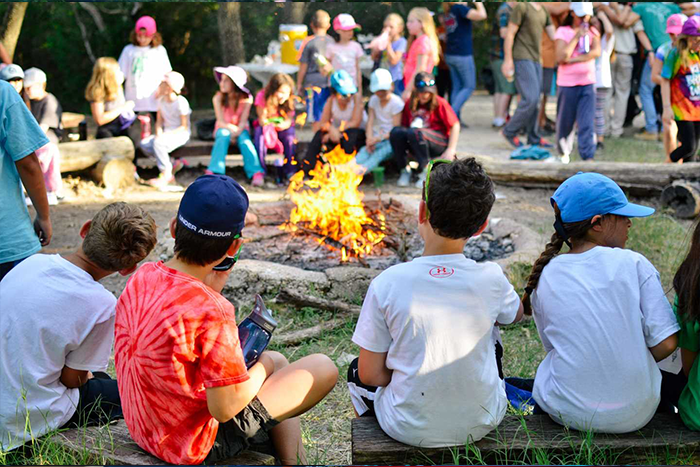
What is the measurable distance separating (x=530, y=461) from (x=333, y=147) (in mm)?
6470

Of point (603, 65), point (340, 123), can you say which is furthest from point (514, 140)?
point (340, 123)

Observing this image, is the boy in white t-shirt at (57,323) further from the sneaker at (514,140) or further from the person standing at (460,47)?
the person standing at (460,47)

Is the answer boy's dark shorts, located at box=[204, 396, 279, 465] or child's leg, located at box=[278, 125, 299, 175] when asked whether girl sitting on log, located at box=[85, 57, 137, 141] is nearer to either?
child's leg, located at box=[278, 125, 299, 175]

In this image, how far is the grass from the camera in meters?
2.69

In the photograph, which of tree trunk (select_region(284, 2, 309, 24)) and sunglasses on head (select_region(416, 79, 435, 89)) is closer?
sunglasses on head (select_region(416, 79, 435, 89))

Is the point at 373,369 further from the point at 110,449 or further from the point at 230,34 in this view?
the point at 230,34

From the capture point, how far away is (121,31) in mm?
14094

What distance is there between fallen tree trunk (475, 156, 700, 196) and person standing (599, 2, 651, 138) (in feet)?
12.3

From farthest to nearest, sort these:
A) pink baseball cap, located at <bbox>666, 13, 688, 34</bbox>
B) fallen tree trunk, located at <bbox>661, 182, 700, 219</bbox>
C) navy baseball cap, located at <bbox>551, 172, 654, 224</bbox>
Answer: pink baseball cap, located at <bbox>666, 13, 688, 34</bbox>
fallen tree trunk, located at <bbox>661, 182, 700, 219</bbox>
navy baseball cap, located at <bbox>551, 172, 654, 224</bbox>

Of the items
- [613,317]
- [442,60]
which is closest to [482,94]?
[442,60]

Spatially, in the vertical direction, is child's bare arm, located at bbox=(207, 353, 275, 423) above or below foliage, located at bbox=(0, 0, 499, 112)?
above

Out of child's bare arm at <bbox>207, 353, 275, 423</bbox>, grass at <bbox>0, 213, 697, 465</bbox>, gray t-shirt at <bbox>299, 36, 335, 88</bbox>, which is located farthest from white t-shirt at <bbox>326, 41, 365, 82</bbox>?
child's bare arm at <bbox>207, 353, 275, 423</bbox>

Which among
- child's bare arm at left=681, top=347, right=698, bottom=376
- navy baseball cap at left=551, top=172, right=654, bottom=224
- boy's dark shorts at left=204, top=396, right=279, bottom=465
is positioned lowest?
boy's dark shorts at left=204, top=396, right=279, bottom=465

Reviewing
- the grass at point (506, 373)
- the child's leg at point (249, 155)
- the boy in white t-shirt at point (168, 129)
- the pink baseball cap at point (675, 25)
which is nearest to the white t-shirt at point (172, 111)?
the boy in white t-shirt at point (168, 129)
